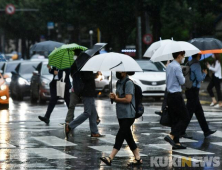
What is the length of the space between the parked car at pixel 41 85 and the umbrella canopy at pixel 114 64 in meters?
15.1

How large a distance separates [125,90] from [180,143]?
3.04 meters

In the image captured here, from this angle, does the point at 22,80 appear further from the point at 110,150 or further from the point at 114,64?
the point at 114,64

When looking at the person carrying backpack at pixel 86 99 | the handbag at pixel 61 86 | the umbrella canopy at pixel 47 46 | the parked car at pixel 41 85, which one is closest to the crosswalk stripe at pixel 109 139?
the person carrying backpack at pixel 86 99

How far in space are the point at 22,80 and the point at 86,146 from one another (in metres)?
17.1

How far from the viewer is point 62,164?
10.8 meters

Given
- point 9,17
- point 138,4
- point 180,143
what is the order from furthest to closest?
point 9,17 < point 138,4 < point 180,143

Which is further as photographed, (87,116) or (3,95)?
(3,95)

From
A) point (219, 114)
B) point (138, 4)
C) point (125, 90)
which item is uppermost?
point (138, 4)

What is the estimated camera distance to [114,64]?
1091cm

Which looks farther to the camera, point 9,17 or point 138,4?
point 9,17

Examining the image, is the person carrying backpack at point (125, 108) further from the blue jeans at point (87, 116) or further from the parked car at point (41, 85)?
the parked car at point (41, 85)

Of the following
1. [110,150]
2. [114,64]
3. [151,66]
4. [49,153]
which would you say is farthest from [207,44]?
[151,66]

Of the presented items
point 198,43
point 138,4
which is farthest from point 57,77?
point 138,4

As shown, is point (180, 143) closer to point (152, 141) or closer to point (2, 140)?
point (152, 141)
